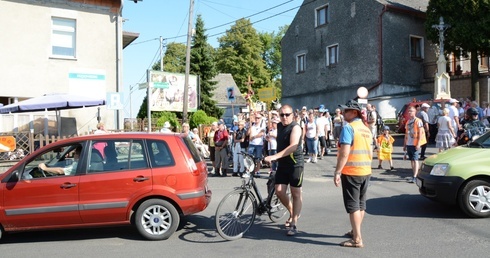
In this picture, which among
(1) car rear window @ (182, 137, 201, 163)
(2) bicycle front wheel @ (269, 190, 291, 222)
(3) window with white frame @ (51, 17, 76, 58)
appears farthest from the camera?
(3) window with white frame @ (51, 17, 76, 58)

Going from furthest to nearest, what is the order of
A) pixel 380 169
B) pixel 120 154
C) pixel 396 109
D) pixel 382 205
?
pixel 396 109, pixel 380 169, pixel 382 205, pixel 120 154

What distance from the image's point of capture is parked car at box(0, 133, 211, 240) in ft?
20.3

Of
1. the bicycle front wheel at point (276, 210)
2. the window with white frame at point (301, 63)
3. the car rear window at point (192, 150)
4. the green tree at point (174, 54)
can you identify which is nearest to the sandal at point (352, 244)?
the bicycle front wheel at point (276, 210)

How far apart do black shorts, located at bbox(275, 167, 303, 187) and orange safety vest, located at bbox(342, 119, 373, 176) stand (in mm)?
789

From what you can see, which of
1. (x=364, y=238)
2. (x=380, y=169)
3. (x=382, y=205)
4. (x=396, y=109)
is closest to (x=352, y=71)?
(x=396, y=109)

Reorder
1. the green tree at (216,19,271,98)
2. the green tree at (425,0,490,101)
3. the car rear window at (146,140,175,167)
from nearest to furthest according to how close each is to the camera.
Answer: the car rear window at (146,140,175,167)
the green tree at (425,0,490,101)
the green tree at (216,19,271,98)

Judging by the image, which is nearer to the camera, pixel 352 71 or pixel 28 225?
pixel 28 225

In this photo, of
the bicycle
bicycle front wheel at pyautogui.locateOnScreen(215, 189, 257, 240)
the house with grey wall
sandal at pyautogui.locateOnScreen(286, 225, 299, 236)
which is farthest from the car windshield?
the house with grey wall

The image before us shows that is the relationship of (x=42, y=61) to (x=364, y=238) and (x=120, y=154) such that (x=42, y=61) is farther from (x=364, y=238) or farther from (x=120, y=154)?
(x=364, y=238)

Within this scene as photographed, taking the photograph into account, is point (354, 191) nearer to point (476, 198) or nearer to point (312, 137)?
point (476, 198)

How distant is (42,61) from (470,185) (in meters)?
16.8

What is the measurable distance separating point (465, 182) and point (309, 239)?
281 centimetres

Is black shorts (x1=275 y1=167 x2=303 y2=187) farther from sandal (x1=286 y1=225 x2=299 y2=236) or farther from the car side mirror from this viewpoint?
the car side mirror

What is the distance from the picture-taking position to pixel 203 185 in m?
6.64
